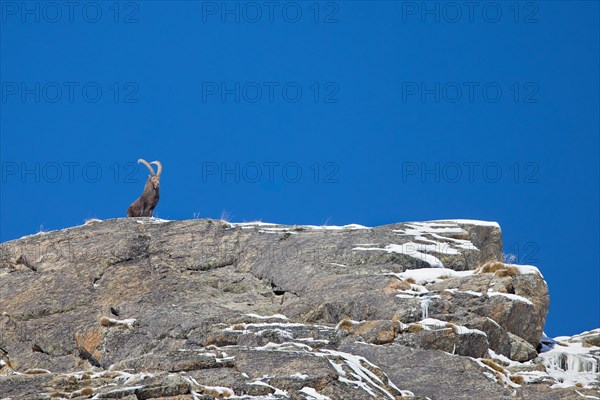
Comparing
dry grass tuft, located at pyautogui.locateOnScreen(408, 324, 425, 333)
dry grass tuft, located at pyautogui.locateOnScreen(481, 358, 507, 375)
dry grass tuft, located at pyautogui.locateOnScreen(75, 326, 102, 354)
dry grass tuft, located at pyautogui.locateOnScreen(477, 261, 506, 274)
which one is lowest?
dry grass tuft, located at pyautogui.locateOnScreen(75, 326, 102, 354)

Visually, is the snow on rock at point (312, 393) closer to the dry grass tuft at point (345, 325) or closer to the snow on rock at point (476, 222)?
the dry grass tuft at point (345, 325)

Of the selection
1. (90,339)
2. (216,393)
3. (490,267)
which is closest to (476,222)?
(490,267)

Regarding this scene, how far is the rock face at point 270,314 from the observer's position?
1352cm

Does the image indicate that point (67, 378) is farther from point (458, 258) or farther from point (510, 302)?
point (458, 258)

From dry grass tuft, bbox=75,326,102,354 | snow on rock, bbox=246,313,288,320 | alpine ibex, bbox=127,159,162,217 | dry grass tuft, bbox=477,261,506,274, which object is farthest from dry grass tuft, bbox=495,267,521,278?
alpine ibex, bbox=127,159,162,217

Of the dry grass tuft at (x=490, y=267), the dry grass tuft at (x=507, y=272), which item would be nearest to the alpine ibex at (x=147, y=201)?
the dry grass tuft at (x=490, y=267)

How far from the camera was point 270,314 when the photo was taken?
1850 centimetres

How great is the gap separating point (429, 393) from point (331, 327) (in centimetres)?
308

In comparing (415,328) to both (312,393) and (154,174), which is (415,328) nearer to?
(312,393)

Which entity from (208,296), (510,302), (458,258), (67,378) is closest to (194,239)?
(208,296)

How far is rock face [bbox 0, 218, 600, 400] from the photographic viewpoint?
13516 mm

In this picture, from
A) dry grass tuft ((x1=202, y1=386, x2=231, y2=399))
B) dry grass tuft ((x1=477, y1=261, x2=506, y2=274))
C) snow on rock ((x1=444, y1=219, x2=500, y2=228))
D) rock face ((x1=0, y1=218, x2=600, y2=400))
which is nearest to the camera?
dry grass tuft ((x1=202, y1=386, x2=231, y2=399))

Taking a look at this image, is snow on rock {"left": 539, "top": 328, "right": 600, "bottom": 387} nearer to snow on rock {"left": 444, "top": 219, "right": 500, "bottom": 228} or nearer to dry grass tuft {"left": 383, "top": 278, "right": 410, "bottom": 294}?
dry grass tuft {"left": 383, "top": 278, "right": 410, "bottom": 294}

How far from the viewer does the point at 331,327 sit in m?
17.0
